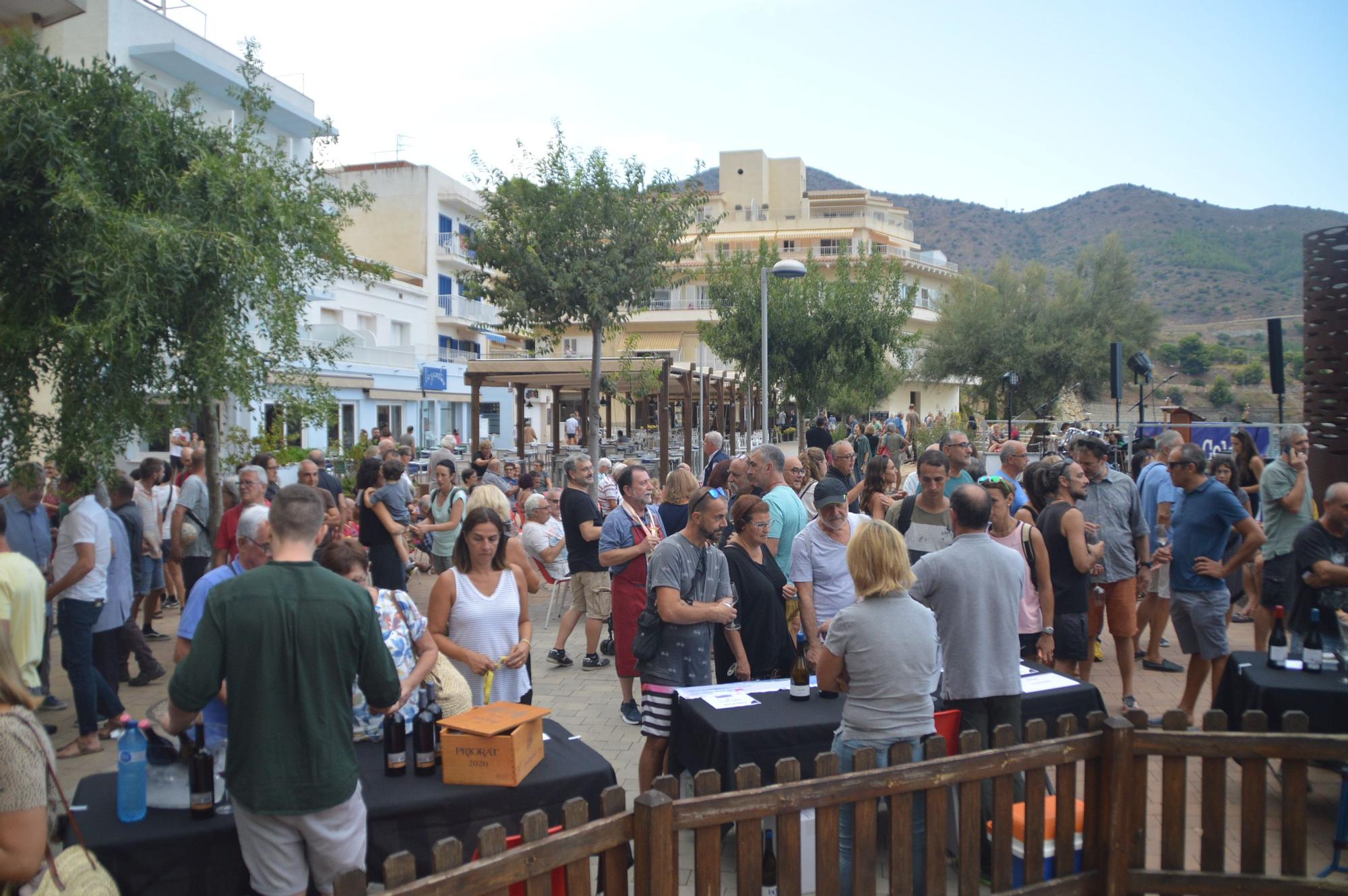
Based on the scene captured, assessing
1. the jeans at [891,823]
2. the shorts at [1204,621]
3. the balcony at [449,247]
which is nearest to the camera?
the jeans at [891,823]

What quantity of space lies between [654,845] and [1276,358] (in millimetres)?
13739

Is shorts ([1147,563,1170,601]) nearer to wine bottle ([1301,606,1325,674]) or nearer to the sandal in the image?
wine bottle ([1301,606,1325,674])

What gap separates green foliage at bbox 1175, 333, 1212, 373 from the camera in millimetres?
65625

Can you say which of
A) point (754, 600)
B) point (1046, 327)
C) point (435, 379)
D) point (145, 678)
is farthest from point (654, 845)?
point (1046, 327)

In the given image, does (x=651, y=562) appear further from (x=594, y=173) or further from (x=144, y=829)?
(x=594, y=173)

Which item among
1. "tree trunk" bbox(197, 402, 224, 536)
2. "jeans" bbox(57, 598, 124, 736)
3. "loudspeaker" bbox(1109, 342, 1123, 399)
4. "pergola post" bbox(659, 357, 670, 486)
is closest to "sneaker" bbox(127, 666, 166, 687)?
"tree trunk" bbox(197, 402, 224, 536)

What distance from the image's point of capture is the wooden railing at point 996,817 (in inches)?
114

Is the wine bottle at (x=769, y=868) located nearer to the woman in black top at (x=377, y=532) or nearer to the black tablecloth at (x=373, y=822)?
the black tablecloth at (x=373, y=822)

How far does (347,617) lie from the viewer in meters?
2.76

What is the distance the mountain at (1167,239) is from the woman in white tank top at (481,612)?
72.5 m

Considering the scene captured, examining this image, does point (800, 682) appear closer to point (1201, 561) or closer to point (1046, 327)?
point (1201, 561)

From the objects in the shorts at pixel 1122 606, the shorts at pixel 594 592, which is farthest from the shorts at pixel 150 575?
the shorts at pixel 1122 606

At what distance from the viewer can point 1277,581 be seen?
22.8 feet

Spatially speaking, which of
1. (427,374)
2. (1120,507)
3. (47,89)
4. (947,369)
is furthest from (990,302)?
(47,89)
